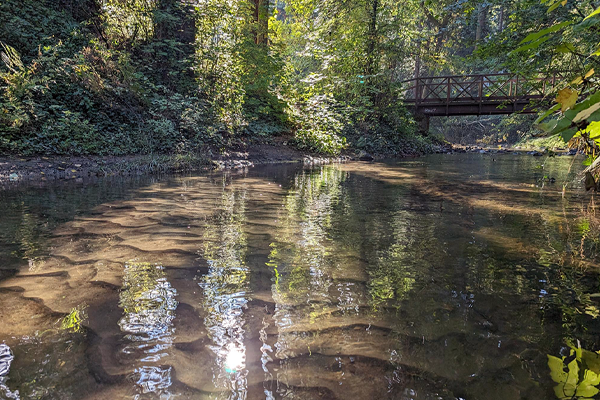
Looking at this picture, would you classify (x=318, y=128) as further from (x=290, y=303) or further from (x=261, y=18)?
(x=290, y=303)

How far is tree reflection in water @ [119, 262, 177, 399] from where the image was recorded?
150 cm

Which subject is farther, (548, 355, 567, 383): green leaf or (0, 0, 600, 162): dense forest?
(0, 0, 600, 162): dense forest

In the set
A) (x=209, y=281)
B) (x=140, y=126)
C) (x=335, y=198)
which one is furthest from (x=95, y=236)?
(x=140, y=126)

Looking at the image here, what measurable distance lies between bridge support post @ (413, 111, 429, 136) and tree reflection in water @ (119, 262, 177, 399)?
65.6ft

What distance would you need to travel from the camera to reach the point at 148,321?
1911 millimetres

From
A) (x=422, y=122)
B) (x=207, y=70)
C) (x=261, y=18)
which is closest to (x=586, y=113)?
(x=207, y=70)

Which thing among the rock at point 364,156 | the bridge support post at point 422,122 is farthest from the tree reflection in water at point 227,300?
the bridge support post at point 422,122

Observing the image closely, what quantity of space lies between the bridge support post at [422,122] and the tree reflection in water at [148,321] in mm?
19990

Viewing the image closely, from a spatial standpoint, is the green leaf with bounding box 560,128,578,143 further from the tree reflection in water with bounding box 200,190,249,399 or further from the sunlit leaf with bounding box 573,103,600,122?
the tree reflection in water with bounding box 200,190,249,399

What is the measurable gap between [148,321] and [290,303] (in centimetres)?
77

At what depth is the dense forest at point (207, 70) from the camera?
7.66m

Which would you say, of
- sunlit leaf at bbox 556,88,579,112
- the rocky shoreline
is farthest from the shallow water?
the rocky shoreline

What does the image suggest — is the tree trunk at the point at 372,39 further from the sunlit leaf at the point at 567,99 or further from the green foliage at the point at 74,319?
the green foliage at the point at 74,319

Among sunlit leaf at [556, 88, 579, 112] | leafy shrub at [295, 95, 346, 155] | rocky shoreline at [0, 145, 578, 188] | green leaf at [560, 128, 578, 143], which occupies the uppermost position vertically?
leafy shrub at [295, 95, 346, 155]
